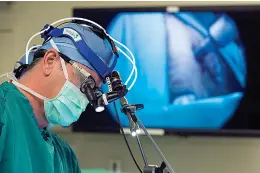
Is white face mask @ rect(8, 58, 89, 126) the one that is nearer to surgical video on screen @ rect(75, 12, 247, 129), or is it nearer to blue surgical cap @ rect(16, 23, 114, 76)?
blue surgical cap @ rect(16, 23, 114, 76)

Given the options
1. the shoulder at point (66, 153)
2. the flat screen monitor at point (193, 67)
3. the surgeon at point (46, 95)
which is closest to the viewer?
the surgeon at point (46, 95)

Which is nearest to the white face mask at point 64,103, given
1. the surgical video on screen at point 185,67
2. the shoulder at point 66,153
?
the shoulder at point 66,153

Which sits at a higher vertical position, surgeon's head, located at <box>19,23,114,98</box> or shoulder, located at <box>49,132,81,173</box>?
surgeon's head, located at <box>19,23,114,98</box>

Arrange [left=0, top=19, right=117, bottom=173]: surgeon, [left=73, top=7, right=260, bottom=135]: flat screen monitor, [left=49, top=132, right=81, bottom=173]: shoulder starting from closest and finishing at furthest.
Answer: [left=0, top=19, right=117, bottom=173]: surgeon
[left=49, top=132, right=81, bottom=173]: shoulder
[left=73, top=7, right=260, bottom=135]: flat screen monitor

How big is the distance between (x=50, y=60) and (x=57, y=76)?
0.18 ft

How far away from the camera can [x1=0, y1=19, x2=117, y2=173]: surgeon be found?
123 centimetres

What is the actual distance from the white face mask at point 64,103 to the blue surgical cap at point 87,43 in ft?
0.14

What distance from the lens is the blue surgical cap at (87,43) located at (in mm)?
1316

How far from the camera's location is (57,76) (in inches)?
51.8

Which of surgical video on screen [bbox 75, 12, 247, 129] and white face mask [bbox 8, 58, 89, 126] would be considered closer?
white face mask [bbox 8, 58, 89, 126]

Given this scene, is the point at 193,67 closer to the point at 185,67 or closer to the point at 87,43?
the point at 185,67

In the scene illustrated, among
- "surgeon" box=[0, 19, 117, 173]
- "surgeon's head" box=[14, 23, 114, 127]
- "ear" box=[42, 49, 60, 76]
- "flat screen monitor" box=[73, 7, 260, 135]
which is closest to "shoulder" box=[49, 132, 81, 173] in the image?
"surgeon" box=[0, 19, 117, 173]

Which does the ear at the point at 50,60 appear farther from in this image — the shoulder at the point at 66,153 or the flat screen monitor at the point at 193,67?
A: the flat screen monitor at the point at 193,67

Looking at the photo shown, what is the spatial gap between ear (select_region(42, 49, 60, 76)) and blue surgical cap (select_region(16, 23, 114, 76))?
0.06 feet
